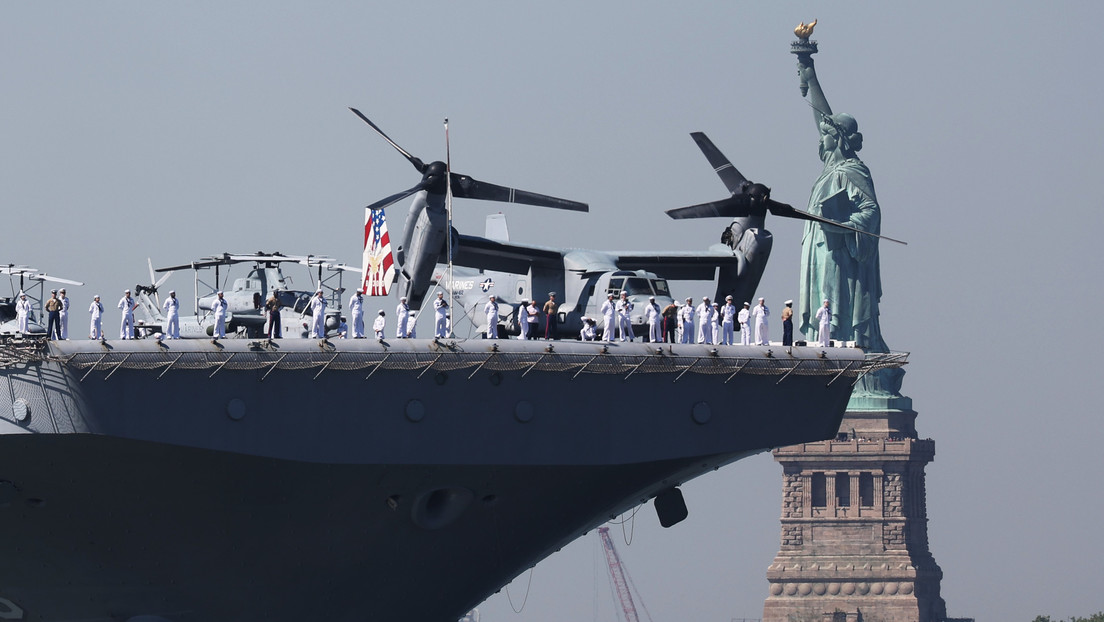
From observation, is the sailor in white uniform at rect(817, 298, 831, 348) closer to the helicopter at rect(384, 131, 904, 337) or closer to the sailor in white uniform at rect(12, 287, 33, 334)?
the helicopter at rect(384, 131, 904, 337)

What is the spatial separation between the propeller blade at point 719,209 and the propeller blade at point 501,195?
3.10 metres

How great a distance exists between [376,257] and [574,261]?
638 cm

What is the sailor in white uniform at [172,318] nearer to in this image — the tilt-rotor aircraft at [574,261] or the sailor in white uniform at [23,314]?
the sailor in white uniform at [23,314]

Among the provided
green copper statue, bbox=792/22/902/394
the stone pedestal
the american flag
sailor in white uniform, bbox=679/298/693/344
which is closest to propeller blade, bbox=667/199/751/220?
sailor in white uniform, bbox=679/298/693/344

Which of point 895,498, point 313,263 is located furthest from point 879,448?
point 313,263

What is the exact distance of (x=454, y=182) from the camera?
52.4 m

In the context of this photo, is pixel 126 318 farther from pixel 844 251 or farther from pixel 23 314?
pixel 844 251

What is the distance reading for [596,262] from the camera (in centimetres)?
5569

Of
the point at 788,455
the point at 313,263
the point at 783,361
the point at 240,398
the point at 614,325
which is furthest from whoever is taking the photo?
the point at 788,455

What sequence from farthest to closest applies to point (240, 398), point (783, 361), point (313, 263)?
point (313, 263)
point (783, 361)
point (240, 398)

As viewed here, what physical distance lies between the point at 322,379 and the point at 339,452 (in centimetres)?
157

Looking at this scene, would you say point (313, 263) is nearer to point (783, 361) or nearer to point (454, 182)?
point (454, 182)

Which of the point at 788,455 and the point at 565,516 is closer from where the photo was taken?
the point at 565,516

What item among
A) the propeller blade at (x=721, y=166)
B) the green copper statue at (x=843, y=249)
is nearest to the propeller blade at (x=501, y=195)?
the propeller blade at (x=721, y=166)
